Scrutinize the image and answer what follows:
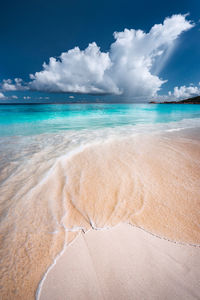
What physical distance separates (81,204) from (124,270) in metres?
1.11

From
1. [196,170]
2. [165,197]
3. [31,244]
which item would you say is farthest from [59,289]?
[196,170]

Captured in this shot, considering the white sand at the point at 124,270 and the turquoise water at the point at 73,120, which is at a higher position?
the turquoise water at the point at 73,120

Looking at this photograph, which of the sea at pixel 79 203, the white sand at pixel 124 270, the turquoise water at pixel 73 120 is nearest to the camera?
the white sand at pixel 124 270

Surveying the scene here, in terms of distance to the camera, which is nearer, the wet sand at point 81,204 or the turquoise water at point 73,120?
the wet sand at point 81,204

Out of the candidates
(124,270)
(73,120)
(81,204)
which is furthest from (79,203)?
(73,120)

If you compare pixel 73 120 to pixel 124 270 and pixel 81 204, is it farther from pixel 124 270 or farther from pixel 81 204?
pixel 124 270

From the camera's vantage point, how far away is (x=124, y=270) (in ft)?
4.26

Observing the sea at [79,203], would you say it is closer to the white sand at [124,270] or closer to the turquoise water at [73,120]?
the white sand at [124,270]

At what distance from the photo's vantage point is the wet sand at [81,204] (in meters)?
1.43

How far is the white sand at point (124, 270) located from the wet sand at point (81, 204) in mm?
105

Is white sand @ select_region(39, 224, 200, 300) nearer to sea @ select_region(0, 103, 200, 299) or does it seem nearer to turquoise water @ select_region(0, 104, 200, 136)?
sea @ select_region(0, 103, 200, 299)

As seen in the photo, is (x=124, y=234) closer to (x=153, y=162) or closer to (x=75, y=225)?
(x=75, y=225)

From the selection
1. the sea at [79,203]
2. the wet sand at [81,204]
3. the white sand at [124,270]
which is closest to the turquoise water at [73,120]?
the sea at [79,203]

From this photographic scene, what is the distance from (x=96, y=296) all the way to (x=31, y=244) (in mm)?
973
